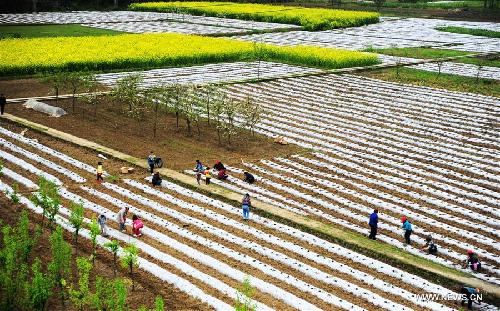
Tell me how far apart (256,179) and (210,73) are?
20241 mm

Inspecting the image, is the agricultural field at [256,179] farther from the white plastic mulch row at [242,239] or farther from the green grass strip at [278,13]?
the green grass strip at [278,13]

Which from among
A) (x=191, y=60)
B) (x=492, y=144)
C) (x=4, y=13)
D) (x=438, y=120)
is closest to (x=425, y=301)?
(x=492, y=144)

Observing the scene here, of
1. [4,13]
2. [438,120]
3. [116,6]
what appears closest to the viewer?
[438,120]

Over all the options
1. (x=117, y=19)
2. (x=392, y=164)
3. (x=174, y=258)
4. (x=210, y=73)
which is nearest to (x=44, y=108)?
(x=210, y=73)

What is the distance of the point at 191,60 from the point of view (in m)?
44.2

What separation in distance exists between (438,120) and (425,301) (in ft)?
55.3

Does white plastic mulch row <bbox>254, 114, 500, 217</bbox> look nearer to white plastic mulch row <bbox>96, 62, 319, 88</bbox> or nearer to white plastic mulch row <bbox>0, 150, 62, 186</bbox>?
white plastic mulch row <bbox>96, 62, 319, 88</bbox>

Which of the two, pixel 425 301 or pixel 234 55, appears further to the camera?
pixel 234 55

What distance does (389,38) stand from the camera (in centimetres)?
5912

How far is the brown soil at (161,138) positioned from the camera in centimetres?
2364

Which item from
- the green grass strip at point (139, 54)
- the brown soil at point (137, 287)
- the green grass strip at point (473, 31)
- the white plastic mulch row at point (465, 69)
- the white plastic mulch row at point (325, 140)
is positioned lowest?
the brown soil at point (137, 287)

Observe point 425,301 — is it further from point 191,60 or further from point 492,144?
point 191,60

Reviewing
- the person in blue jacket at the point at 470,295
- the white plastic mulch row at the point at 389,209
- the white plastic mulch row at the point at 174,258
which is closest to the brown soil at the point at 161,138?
the white plastic mulch row at the point at 389,209

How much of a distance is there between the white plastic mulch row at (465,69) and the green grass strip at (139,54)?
12.7ft
